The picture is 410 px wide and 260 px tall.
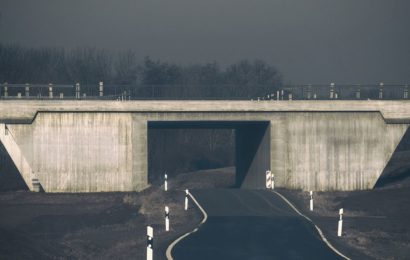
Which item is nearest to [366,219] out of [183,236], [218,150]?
[183,236]

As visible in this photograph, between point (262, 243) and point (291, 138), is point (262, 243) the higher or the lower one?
the lower one

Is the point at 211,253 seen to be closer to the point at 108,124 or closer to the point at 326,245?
the point at 326,245

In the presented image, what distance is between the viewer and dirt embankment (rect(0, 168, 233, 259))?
2528cm

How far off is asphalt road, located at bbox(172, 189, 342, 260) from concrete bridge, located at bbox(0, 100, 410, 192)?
6.51 meters

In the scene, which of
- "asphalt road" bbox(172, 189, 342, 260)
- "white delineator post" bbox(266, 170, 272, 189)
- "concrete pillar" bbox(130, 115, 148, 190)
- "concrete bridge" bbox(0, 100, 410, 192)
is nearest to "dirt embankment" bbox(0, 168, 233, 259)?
"concrete pillar" bbox(130, 115, 148, 190)

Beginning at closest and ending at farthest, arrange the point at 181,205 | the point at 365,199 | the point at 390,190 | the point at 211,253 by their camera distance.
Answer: the point at 211,253
the point at 181,205
the point at 365,199
the point at 390,190

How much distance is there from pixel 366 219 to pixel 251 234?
29.9 ft

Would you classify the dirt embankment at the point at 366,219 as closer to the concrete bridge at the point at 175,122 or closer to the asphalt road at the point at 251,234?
the asphalt road at the point at 251,234

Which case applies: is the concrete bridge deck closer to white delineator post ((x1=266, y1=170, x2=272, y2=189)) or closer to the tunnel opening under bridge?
the tunnel opening under bridge

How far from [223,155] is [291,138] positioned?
40.8 metres

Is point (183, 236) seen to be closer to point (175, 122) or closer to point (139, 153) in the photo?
point (139, 153)

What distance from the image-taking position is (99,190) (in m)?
43.9

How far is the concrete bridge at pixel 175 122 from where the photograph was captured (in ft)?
143

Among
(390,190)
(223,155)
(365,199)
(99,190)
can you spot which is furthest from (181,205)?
(223,155)
